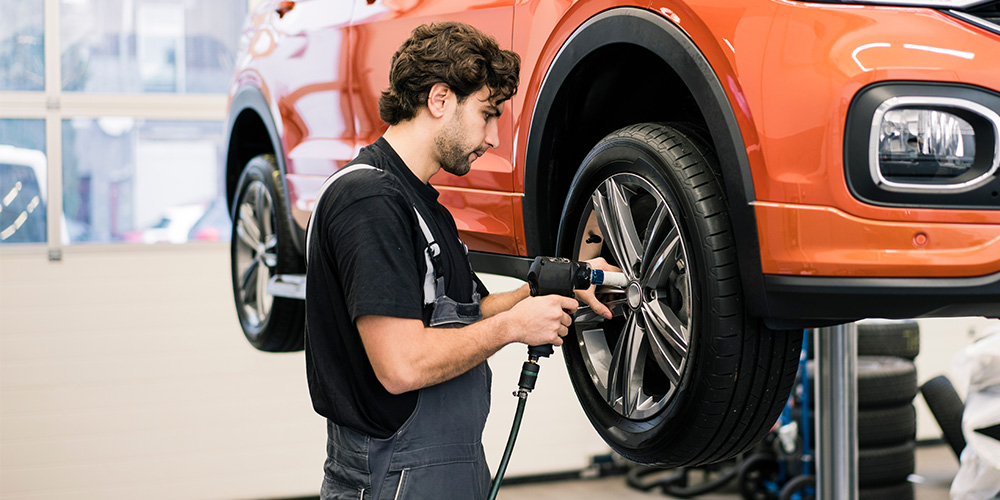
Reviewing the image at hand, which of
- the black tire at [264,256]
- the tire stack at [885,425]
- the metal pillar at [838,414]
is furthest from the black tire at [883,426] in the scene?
the black tire at [264,256]

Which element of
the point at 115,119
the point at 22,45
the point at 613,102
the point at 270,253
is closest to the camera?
the point at 613,102

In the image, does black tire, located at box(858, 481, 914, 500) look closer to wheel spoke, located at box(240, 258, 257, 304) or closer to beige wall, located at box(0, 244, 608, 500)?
beige wall, located at box(0, 244, 608, 500)

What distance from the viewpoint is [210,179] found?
6184 millimetres

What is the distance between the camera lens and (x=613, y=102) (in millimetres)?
2055

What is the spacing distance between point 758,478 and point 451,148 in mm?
5211

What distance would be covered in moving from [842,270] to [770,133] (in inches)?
9.1

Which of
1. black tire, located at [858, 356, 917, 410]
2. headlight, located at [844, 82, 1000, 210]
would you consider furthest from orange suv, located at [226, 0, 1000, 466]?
black tire, located at [858, 356, 917, 410]

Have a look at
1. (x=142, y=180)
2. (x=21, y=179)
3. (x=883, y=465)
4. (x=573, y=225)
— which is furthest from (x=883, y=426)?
(x=21, y=179)

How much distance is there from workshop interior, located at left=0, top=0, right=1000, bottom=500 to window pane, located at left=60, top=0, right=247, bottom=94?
0.02m

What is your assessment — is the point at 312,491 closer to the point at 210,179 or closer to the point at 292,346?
the point at 210,179

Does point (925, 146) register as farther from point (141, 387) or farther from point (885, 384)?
point (141, 387)

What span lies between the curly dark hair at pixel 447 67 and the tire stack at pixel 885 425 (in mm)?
4124

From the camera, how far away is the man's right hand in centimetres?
165

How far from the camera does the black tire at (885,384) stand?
5246 millimetres
